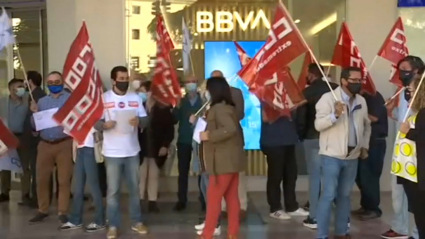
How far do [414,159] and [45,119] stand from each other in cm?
472

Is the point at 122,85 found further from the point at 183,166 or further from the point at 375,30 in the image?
the point at 375,30

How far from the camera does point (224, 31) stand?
1055 cm

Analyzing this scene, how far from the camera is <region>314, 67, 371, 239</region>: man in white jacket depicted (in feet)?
20.7

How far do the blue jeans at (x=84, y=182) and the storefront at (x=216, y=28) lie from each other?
2.74 meters

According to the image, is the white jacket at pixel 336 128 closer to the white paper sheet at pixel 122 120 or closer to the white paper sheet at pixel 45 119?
the white paper sheet at pixel 122 120

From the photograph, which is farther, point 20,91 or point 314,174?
point 20,91

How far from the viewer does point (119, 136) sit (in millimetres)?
7078

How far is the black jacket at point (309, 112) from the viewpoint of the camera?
7633mm

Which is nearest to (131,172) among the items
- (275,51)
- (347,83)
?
(275,51)

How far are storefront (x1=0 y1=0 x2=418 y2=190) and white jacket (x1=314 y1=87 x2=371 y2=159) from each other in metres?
3.82

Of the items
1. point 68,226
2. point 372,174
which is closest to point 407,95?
point 372,174

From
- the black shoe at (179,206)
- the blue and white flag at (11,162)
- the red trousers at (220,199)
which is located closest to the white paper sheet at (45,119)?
the blue and white flag at (11,162)

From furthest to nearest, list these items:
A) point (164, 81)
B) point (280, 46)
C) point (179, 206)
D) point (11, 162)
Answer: point (11, 162), point (179, 206), point (164, 81), point (280, 46)

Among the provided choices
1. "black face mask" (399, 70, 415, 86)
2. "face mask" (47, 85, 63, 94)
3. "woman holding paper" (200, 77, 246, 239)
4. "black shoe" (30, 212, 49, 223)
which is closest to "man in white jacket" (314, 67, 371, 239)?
"black face mask" (399, 70, 415, 86)
